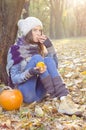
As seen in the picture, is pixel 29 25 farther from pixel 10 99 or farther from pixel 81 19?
pixel 81 19

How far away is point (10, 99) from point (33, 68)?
44 centimetres

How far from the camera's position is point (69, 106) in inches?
168

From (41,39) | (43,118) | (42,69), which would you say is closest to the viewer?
(43,118)

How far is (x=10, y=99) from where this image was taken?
4.38m

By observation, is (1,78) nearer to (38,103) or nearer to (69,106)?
(38,103)

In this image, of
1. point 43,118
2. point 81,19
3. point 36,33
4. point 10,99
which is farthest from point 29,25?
point 81,19

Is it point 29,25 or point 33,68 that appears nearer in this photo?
point 33,68

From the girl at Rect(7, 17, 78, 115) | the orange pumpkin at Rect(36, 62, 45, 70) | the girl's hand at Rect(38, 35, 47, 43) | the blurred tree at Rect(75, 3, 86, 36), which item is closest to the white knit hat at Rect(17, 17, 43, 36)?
the girl at Rect(7, 17, 78, 115)

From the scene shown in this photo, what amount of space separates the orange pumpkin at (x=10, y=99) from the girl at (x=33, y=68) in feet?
0.63

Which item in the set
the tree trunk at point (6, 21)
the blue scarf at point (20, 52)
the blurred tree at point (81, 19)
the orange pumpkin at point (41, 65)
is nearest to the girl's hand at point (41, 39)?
the blue scarf at point (20, 52)

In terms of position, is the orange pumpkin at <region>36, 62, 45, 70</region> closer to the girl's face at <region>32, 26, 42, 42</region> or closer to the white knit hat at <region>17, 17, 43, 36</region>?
the girl's face at <region>32, 26, 42, 42</region>

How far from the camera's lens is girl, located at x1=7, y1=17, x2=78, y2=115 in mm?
4445

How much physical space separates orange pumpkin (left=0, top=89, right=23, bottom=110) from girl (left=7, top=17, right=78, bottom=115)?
19 cm

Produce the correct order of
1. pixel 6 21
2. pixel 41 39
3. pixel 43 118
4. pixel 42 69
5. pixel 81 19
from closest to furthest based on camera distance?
pixel 43 118 → pixel 42 69 → pixel 41 39 → pixel 6 21 → pixel 81 19
